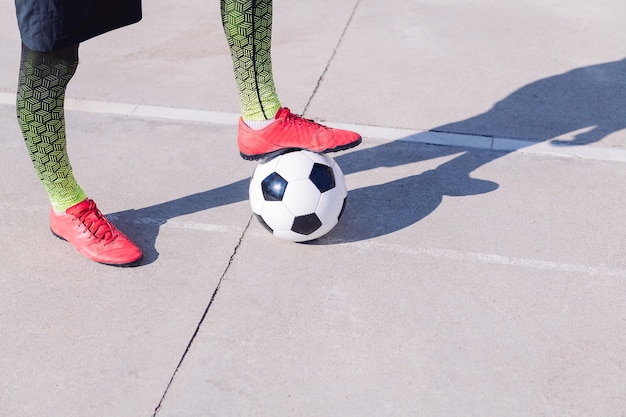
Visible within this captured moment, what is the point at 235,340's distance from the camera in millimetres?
2988

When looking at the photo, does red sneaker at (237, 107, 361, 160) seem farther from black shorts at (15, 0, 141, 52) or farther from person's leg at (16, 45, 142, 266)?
black shorts at (15, 0, 141, 52)

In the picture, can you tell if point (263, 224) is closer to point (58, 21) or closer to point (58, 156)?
point (58, 156)

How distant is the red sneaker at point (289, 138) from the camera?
3.63 m

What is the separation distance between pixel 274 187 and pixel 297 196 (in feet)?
0.36

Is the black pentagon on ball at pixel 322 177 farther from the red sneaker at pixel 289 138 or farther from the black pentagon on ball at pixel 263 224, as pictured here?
the black pentagon on ball at pixel 263 224

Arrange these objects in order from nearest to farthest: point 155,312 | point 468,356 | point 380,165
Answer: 1. point 468,356
2. point 155,312
3. point 380,165

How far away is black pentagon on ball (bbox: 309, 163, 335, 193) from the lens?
343cm

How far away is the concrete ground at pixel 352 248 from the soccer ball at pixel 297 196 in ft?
0.40

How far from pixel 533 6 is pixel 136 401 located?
15.5 ft

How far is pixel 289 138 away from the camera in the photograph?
369cm

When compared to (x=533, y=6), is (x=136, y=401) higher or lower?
lower

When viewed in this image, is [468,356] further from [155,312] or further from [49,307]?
[49,307]

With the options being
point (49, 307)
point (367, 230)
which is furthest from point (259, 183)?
point (49, 307)

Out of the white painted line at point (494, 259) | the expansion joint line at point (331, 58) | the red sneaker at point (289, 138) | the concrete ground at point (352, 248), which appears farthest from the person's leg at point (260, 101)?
the expansion joint line at point (331, 58)
